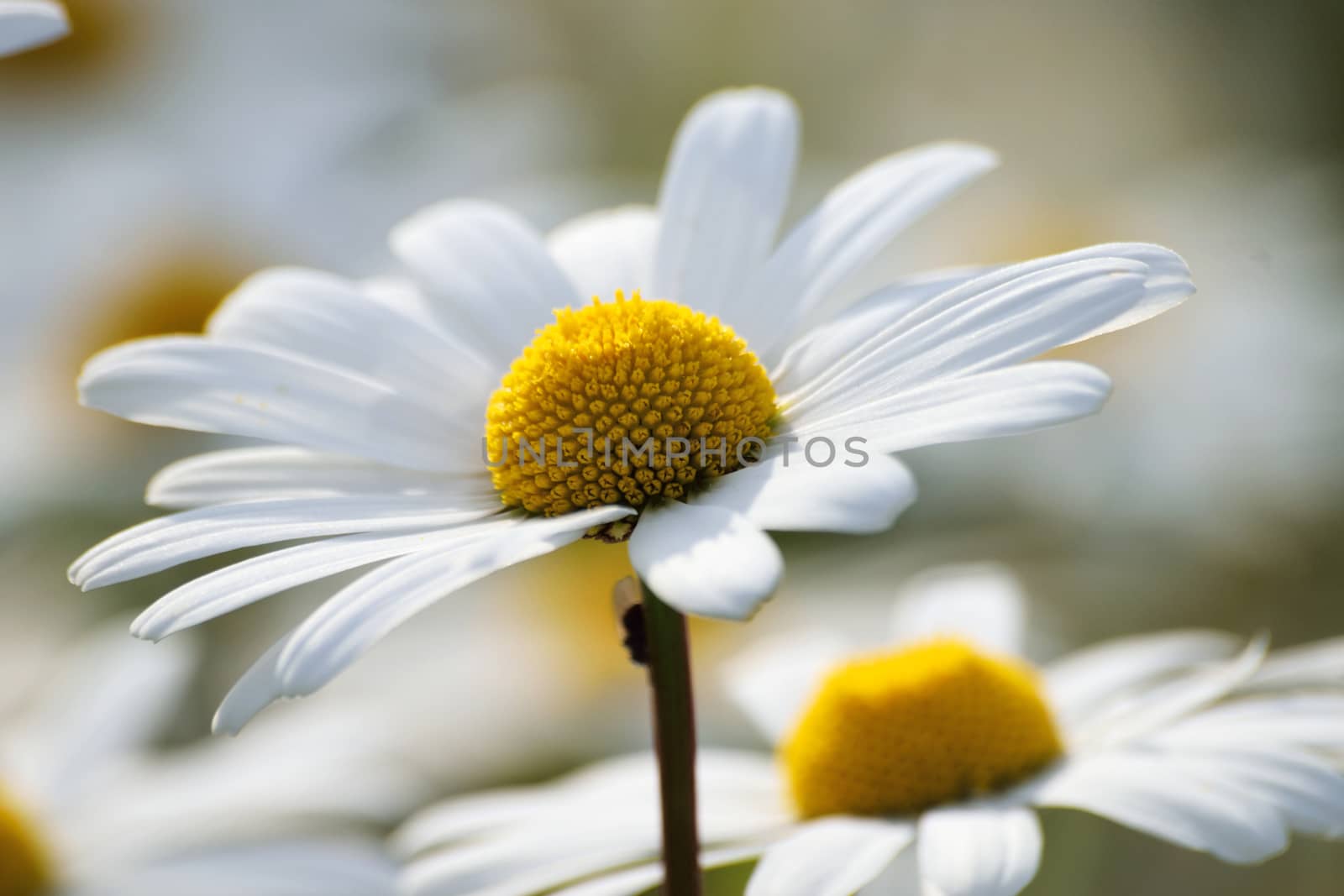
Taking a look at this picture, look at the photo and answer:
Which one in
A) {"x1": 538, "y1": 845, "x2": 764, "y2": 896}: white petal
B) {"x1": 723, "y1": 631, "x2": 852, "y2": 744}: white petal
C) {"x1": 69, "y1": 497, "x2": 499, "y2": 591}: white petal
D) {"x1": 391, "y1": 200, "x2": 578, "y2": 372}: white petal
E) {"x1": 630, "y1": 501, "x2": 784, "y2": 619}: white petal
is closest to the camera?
{"x1": 630, "y1": 501, "x2": 784, "y2": 619}: white petal

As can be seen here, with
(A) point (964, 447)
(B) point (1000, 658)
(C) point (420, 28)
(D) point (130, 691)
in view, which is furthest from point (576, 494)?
(C) point (420, 28)

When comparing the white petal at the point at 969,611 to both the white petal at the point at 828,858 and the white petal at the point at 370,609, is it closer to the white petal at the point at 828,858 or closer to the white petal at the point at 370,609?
the white petal at the point at 828,858

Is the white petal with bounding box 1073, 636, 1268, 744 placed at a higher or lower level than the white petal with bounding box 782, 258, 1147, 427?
lower

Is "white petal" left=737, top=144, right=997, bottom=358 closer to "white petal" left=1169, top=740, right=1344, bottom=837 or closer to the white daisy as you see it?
the white daisy

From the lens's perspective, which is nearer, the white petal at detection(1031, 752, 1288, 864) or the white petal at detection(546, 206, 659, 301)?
the white petal at detection(1031, 752, 1288, 864)

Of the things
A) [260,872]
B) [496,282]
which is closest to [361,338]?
[496,282]

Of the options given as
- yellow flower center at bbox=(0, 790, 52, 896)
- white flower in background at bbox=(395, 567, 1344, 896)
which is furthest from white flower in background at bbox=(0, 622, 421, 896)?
white flower in background at bbox=(395, 567, 1344, 896)

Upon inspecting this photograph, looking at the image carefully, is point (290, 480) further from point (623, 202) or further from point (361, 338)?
point (623, 202)
